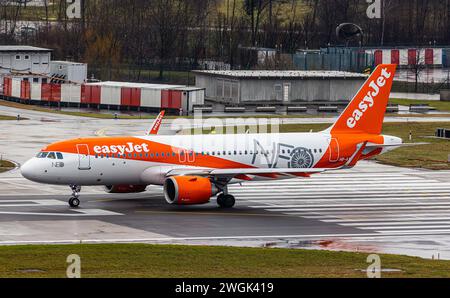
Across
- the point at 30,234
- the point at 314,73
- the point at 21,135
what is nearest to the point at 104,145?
the point at 30,234

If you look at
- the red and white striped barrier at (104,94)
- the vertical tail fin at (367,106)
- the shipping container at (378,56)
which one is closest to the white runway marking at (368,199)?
the vertical tail fin at (367,106)

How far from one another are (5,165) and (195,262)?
3741cm

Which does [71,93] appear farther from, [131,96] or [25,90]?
[131,96]

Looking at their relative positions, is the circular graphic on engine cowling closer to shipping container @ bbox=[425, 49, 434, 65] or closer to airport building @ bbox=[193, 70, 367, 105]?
airport building @ bbox=[193, 70, 367, 105]

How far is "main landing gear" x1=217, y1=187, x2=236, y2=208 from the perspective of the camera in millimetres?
60625

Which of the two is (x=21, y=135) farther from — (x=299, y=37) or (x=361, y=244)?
(x=299, y=37)

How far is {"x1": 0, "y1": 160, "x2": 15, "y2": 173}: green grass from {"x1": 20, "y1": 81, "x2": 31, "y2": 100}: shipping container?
52.8 m

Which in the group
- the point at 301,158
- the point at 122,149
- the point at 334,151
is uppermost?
the point at 122,149

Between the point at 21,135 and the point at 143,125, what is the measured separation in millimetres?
15402

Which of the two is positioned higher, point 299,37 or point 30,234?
point 299,37

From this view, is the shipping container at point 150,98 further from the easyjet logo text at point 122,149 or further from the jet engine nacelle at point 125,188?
the easyjet logo text at point 122,149

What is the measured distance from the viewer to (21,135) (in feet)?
320

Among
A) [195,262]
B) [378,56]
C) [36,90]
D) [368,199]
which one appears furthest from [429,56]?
[195,262]

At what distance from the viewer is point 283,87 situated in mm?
135000
